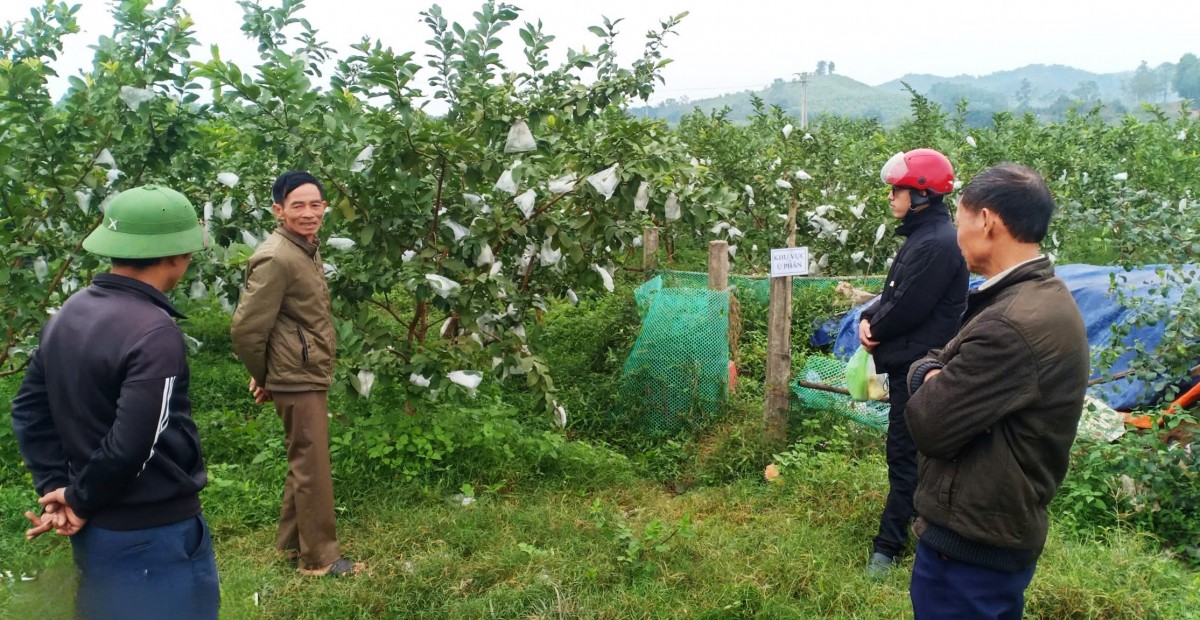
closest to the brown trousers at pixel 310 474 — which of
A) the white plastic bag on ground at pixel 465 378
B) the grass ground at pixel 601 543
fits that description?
the grass ground at pixel 601 543

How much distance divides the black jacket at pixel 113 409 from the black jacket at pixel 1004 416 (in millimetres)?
1885

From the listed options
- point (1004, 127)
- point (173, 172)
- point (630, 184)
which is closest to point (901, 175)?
point (630, 184)

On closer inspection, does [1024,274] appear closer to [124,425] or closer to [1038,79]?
[124,425]

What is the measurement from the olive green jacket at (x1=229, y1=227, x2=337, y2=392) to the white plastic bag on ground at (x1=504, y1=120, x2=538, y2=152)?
1104 mm

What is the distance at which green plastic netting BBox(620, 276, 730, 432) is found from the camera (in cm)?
582

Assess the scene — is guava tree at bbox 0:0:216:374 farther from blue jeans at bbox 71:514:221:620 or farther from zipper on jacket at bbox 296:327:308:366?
blue jeans at bbox 71:514:221:620

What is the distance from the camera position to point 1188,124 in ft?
43.6

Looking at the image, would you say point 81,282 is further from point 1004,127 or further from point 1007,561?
point 1004,127

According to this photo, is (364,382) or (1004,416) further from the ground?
(1004,416)

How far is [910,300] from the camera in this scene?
144 inches

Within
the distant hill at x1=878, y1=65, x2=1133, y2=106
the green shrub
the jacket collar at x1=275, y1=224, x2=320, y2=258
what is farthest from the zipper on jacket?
the distant hill at x1=878, y1=65, x2=1133, y2=106

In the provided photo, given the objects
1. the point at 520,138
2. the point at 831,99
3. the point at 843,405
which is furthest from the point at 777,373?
the point at 831,99

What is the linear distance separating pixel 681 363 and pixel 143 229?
395cm

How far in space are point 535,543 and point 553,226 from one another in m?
1.63
